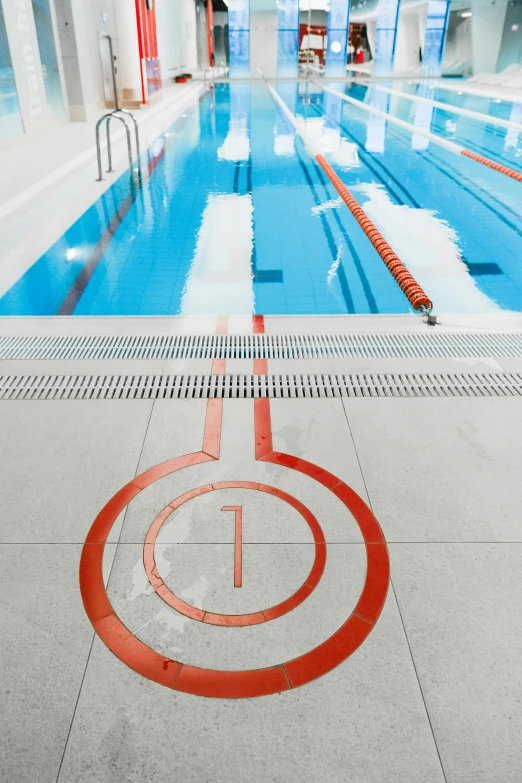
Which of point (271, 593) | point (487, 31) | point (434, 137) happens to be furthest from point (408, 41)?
point (271, 593)

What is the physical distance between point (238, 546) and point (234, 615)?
0.92 ft

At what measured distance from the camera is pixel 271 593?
1727mm

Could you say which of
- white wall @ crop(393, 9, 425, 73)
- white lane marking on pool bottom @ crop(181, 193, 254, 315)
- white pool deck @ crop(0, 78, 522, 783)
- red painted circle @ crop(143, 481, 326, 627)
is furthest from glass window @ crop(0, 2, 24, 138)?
white wall @ crop(393, 9, 425, 73)

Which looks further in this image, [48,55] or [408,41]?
[408,41]

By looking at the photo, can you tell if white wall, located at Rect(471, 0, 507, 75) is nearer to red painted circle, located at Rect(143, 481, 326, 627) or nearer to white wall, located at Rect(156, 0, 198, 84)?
white wall, located at Rect(156, 0, 198, 84)

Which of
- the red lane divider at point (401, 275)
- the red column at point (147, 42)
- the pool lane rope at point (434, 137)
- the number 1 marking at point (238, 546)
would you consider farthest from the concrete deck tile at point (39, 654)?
the red column at point (147, 42)

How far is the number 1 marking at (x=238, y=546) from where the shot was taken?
5.83 ft

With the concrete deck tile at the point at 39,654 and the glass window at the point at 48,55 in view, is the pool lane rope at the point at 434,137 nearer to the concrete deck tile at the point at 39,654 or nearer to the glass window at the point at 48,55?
the glass window at the point at 48,55

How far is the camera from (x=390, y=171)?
29.6 ft

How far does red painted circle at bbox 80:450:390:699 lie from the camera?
1.47 meters

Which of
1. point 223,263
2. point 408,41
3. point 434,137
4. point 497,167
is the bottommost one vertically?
point 223,263

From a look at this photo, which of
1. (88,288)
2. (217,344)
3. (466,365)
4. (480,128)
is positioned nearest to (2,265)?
(88,288)

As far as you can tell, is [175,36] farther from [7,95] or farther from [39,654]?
[39,654]

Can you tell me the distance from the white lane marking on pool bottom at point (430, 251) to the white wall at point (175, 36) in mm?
16772
